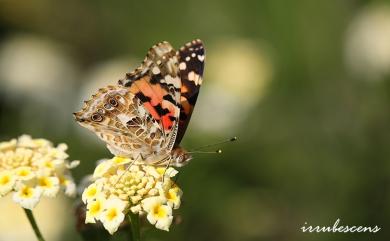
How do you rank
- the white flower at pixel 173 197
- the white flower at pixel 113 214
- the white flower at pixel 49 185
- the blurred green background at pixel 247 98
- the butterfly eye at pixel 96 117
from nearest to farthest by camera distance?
the white flower at pixel 113 214 → the white flower at pixel 173 197 → the white flower at pixel 49 185 → the butterfly eye at pixel 96 117 → the blurred green background at pixel 247 98

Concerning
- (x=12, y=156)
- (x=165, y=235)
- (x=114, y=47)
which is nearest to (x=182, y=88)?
(x=12, y=156)

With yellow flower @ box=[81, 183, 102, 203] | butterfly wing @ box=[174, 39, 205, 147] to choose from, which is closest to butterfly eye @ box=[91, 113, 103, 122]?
butterfly wing @ box=[174, 39, 205, 147]

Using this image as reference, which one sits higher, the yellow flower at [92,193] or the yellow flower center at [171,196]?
the yellow flower at [92,193]

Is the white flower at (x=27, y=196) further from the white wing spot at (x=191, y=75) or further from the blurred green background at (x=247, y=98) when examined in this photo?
the blurred green background at (x=247, y=98)

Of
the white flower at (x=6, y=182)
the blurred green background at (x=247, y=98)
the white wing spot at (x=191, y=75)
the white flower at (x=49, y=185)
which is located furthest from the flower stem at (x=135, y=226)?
the blurred green background at (x=247, y=98)

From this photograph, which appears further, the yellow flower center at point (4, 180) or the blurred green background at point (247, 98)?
the blurred green background at point (247, 98)

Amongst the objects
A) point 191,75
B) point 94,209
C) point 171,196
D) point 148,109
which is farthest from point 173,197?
point 191,75

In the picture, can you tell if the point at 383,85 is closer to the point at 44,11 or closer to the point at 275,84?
the point at 275,84

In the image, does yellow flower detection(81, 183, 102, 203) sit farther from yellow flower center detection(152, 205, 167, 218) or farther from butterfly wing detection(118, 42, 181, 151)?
butterfly wing detection(118, 42, 181, 151)
